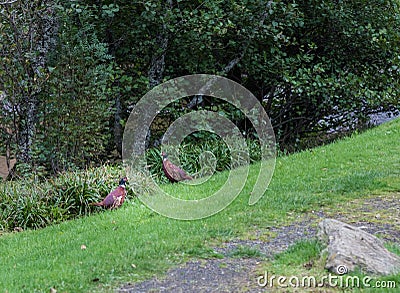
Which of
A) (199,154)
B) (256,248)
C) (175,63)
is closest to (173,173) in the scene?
(199,154)

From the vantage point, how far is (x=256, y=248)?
4484 millimetres

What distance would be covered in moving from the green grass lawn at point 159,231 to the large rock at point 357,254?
0.39 metres

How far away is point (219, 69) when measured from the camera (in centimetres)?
977

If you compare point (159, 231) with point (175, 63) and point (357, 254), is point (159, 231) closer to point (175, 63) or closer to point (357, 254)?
point (357, 254)

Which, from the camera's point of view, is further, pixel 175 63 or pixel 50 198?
pixel 175 63

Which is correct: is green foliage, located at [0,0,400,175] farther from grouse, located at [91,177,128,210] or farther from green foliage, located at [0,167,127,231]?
grouse, located at [91,177,128,210]

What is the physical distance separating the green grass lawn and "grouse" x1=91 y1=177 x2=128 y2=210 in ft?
0.48

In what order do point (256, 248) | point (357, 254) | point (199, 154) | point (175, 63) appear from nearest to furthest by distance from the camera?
point (357, 254) → point (256, 248) → point (199, 154) → point (175, 63)

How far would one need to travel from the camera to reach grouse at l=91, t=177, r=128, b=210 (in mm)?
6309

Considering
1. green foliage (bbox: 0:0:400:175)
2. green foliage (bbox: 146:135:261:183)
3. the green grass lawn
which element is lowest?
the green grass lawn

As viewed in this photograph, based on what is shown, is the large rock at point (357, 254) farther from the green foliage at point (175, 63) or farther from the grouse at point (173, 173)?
the green foliage at point (175, 63)

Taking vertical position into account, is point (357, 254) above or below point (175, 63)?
below

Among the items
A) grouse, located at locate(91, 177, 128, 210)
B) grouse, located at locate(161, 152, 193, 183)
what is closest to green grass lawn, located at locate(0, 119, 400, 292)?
grouse, located at locate(91, 177, 128, 210)

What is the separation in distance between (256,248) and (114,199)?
231 cm
